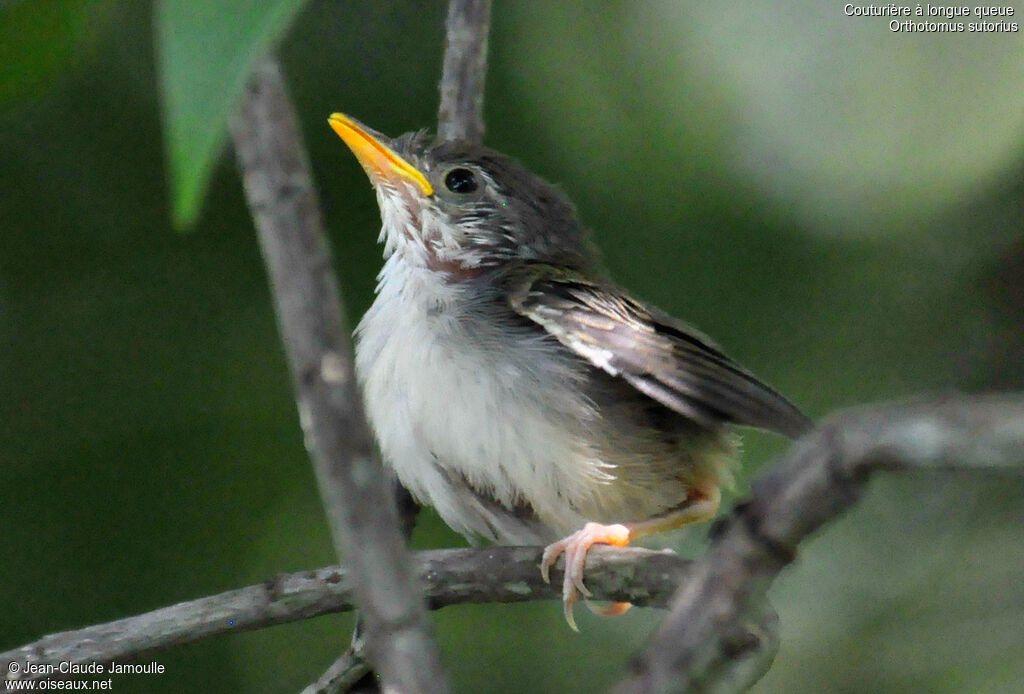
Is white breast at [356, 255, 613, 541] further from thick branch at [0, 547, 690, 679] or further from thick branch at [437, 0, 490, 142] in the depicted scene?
thick branch at [437, 0, 490, 142]

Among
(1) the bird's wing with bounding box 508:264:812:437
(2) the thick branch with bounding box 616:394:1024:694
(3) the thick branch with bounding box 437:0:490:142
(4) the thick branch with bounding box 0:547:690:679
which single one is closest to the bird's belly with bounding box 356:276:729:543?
(1) the bird's wing with bounding box 508:264:812:437

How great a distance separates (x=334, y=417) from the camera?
5.67 ft

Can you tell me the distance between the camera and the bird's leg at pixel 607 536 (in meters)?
3.58

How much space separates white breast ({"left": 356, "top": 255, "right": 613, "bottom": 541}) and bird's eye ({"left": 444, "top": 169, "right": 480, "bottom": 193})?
66 centimetres

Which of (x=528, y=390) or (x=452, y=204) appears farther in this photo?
(x=452, y=204)

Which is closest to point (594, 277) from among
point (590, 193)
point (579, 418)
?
point (579, 418)

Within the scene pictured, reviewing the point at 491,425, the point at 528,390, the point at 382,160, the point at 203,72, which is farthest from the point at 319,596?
the point at 203,72

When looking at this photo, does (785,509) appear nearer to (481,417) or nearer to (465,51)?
(481,417)

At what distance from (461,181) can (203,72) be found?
11.1 feet

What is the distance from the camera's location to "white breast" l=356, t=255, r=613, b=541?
13.3ft

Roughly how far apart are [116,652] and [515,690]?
11.1 feet

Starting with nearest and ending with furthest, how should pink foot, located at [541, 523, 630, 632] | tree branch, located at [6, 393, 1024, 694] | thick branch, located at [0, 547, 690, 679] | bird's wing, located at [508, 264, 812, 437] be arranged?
tree branch, located at [6, 393, 1024, 694]
thick branch, located at [0, 547, 690, 679]
pink foot, located at [541, 523, 630, 632]
bird's wing, located at [508, 264, 812, 437]

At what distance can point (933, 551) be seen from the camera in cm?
593

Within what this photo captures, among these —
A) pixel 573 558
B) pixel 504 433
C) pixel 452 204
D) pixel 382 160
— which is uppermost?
pixel 382 160
